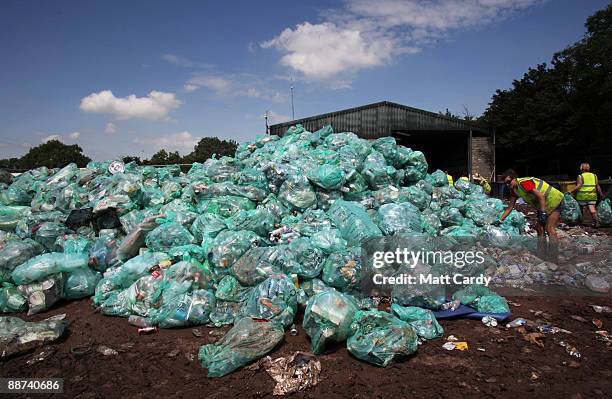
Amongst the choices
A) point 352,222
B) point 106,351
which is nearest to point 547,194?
point 352,222

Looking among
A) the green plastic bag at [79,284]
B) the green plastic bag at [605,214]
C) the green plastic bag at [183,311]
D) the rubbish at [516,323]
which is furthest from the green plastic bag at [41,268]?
the green plastic bag at [605,214]

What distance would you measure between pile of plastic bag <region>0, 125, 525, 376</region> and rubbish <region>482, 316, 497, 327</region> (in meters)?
0.41

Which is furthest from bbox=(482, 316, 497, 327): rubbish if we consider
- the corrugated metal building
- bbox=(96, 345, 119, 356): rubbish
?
the corrugated metal building

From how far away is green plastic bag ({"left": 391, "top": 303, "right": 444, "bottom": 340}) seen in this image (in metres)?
2.84

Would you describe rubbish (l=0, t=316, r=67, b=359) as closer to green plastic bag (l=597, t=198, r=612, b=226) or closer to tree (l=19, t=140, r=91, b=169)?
green plastic bag (l=597, t=198, r=612, b=226)

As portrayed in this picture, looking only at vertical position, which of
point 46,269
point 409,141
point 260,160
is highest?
point 409,141

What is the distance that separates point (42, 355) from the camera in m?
2.78

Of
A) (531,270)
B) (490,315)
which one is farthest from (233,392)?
(531,270)

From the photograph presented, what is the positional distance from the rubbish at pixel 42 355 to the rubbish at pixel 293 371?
1708 millimetres

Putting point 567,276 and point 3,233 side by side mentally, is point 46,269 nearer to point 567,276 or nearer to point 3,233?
point 3,233

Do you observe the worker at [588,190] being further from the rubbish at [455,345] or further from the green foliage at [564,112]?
the green foliage at [564,112]

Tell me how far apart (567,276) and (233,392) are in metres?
3.75

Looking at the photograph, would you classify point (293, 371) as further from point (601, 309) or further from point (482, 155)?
point (482, 155)

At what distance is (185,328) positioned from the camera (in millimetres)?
3184
